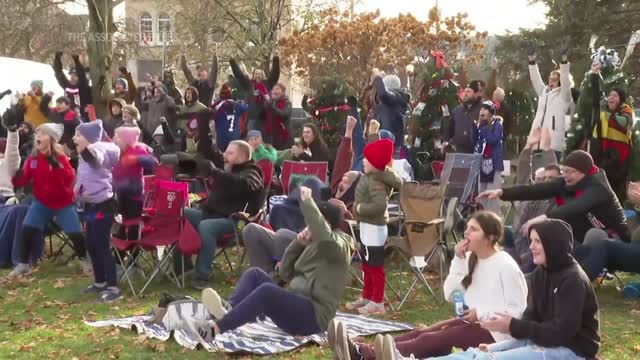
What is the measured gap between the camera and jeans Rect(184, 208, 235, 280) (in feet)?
26.6

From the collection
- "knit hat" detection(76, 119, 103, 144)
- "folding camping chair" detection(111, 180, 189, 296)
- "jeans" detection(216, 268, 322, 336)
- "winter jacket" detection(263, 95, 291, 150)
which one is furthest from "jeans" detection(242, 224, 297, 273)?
"winter jacket" detection(263, 95, 291, 150)

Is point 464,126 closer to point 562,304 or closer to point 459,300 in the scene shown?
point 459,300

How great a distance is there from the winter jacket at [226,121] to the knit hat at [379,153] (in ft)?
18.6

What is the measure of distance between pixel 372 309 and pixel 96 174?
8.90 ft

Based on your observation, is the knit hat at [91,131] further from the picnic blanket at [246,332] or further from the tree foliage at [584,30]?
the tree foliage at [584,30]

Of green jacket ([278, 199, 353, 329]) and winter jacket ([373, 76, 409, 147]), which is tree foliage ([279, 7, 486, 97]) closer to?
winter jacket ([373, 76, 409, 147])

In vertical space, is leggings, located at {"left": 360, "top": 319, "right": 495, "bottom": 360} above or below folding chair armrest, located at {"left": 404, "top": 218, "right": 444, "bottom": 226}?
below

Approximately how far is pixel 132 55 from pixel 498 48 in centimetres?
2244

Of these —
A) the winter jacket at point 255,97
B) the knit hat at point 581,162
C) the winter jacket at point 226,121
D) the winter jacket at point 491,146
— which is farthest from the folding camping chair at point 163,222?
the winter jacket at point 255,97

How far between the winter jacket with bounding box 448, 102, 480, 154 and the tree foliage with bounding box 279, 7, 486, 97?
13677 mm

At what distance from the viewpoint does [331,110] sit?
13086 mm

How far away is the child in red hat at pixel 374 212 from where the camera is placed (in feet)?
23.6

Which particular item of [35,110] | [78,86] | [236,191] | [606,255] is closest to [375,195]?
[236,191]

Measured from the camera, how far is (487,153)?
1044 centimetres
